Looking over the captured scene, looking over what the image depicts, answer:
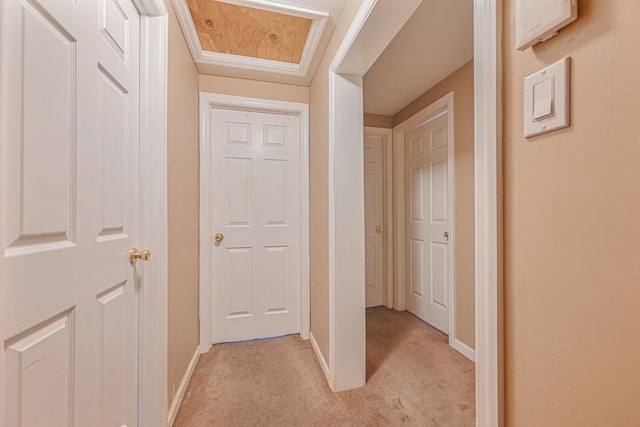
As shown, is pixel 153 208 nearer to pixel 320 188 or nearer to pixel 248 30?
pixel 320 188

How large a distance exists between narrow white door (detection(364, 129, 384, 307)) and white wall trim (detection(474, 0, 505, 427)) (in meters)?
2.37

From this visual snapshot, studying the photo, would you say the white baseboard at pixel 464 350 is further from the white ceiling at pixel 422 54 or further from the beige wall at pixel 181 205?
the white ceiling at pixel 422 54

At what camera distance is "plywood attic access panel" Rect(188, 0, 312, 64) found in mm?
1563

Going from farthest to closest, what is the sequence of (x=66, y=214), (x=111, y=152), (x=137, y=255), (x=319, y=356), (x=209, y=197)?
(x=209, y=197)
(x=319, y=356)
(x=137, y=255)
(x=111, y=152)
(x=66, y=214)

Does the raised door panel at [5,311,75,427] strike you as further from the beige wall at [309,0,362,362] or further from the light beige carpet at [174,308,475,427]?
the beige wall at [309,0,362,362]

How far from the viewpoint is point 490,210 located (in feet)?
1.81

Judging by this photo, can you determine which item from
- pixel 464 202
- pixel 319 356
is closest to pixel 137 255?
pixel 319 356

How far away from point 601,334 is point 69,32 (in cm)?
138

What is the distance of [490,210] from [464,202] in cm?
167

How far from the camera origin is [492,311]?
55cm

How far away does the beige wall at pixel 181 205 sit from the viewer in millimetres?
1367

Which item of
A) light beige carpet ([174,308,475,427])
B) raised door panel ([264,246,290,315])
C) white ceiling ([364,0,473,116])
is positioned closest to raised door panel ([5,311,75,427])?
light beige carpet ([174,308,475,427])

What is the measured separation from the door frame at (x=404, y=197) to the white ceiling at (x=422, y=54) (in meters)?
0.23

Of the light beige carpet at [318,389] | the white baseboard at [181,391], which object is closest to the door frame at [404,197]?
the light beige carpet at [318,389]
